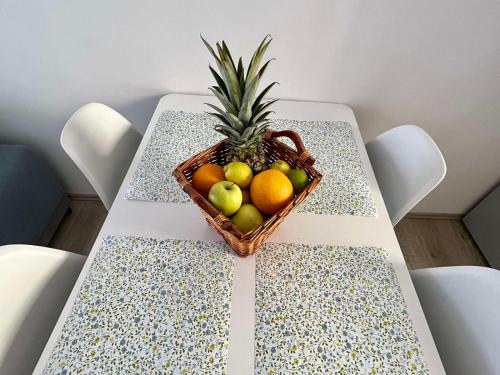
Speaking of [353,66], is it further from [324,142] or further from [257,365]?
[257,365]

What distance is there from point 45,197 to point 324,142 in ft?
4.96

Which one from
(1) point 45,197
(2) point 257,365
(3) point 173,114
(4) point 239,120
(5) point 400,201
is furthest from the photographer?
(1) point 45,197

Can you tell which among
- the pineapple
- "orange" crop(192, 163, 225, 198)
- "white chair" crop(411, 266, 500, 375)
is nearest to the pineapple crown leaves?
the pineapple

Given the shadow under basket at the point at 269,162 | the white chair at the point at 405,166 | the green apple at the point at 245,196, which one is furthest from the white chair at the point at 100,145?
the white chair at the point at 405,166

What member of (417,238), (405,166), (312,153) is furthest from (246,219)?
(417,238)

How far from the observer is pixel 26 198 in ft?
4.49

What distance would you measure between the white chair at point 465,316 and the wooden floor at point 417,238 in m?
0.96

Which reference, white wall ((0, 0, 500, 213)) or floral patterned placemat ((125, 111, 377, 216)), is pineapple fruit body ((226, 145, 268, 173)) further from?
white wall ((0, 0, 500, 213))

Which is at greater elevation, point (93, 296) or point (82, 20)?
point (82, 20)

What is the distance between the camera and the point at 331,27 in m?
1.05

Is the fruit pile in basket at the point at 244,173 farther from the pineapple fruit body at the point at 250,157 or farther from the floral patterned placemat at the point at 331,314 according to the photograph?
the floral patterned placemat at the point at 331,314

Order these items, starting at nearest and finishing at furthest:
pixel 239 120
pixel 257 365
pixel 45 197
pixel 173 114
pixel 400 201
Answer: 1. pixel 257 365
2. pixel 239 120
3. pixel 400 201
4. pixel 173 114
5. pixel 45 197

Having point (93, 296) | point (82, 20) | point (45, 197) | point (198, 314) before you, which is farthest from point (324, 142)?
point (45, 197)

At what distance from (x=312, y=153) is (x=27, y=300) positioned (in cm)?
92
